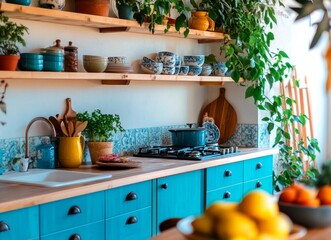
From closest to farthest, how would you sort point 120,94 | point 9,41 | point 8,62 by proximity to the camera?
1. point 8,62
2. point 9,41
3. point 120,94

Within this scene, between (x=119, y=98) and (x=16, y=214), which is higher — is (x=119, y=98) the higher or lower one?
the higher one

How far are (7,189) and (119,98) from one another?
1.56 metres

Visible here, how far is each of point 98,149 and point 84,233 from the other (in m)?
0.95

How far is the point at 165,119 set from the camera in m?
4.87

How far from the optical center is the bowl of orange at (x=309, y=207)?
1.72m

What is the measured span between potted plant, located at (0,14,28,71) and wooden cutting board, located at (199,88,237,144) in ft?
7.48

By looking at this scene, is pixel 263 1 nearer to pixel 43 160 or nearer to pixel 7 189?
pixel 43 160

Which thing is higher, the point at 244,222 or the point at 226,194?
the point at 244,222

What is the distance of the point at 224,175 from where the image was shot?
4312 millimetres

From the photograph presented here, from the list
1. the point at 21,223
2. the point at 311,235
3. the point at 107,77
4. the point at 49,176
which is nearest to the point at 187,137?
the point at 107,77

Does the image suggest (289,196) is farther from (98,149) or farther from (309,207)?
(98,149)

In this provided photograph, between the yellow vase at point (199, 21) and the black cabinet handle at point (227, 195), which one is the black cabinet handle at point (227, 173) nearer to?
the black cabinet handle at point (227, 195)

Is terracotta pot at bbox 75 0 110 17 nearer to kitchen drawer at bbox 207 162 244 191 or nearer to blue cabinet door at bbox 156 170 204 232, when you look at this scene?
blue cabinet door at bbox 156 170 204 232

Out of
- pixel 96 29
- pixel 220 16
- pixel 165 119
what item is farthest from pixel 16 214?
pixel 220 16
